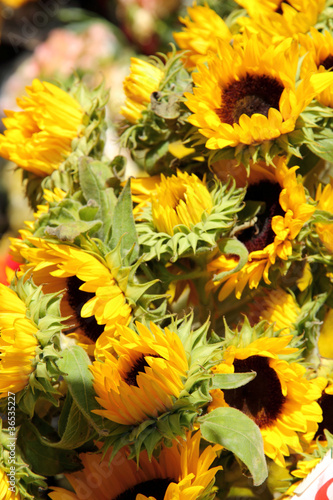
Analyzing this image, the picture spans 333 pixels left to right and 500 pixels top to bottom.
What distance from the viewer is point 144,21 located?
2227 mm

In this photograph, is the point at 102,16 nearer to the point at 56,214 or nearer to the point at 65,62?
the point at 65,62

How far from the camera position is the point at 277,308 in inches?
29.0

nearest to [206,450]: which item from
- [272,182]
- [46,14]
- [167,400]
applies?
[167,400]

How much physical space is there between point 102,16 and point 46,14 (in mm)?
276

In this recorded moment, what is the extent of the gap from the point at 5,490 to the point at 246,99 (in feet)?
1.74

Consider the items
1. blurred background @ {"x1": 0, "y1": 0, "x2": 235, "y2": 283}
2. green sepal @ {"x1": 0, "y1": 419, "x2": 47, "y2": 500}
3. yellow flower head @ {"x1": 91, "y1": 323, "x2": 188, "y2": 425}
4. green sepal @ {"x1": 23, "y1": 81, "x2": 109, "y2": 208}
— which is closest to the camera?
yellow flower head @ {"x1": 91, "y1": 323, "x2": 188, "y2": 425}

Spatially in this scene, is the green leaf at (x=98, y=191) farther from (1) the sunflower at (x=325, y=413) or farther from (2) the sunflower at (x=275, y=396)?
(1) the sunflower at (x=325, y=413)

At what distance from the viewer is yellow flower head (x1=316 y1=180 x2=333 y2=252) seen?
27.6 inches

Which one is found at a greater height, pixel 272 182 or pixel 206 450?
pixel 272 182

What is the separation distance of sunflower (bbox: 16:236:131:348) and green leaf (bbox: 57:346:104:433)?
0.03m

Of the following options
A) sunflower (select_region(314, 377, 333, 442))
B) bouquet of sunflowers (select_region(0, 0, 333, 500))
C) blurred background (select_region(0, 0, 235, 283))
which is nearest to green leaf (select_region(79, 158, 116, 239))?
bouquet of sunflowers (select_region(0, 0, 333, 500))

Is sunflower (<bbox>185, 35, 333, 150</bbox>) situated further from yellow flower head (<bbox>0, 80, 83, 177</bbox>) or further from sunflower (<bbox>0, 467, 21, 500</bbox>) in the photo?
sunflower (<bbox>0, 467, 21, 500</bbox>)

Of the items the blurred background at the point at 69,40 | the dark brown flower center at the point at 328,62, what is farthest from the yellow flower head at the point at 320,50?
the blurred background at the point at 69,40

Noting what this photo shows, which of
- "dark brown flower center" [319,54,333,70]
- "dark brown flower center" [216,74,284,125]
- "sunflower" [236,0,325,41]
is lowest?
"dark brown flower center" [216,74,284,125]
